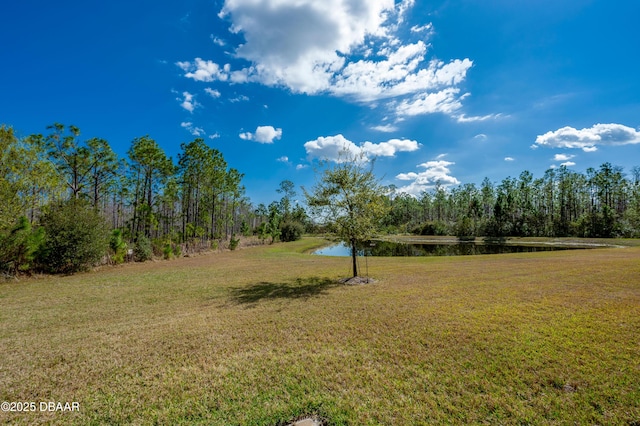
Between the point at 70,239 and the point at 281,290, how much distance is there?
40.9 feet

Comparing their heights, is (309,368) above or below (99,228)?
below

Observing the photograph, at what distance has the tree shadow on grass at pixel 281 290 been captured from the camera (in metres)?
9.38

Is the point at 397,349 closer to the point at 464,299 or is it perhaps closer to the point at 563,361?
the point at 563,361

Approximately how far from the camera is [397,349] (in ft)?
16.9

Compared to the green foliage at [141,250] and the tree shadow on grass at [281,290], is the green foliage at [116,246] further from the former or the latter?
the tree shadow on grass at [281,290]

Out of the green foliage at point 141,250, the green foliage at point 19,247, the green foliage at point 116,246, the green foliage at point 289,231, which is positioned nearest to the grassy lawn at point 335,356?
the green foliage at point 19,247

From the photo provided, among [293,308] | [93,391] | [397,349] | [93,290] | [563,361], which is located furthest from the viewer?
[93,290]

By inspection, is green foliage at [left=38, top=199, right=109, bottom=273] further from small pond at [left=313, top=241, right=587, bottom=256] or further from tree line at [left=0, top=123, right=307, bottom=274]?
small pond at [left=313, top=241, right=587, bottom=256]

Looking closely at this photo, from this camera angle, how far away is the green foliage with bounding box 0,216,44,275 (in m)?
12.2

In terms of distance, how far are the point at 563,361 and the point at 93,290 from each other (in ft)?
48.8

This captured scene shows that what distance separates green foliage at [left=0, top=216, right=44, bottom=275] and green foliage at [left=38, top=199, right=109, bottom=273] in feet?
1.82

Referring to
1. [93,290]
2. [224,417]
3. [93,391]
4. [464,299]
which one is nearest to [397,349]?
[224,417]

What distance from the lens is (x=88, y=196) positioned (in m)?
25.9

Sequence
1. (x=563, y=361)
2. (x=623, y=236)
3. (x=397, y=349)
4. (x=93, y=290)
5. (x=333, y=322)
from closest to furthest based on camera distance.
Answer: (x=563, y=361) < (x=397, y=349) < (x=333, y=322) < (x=93, y=290) < (x=623, y=236)
